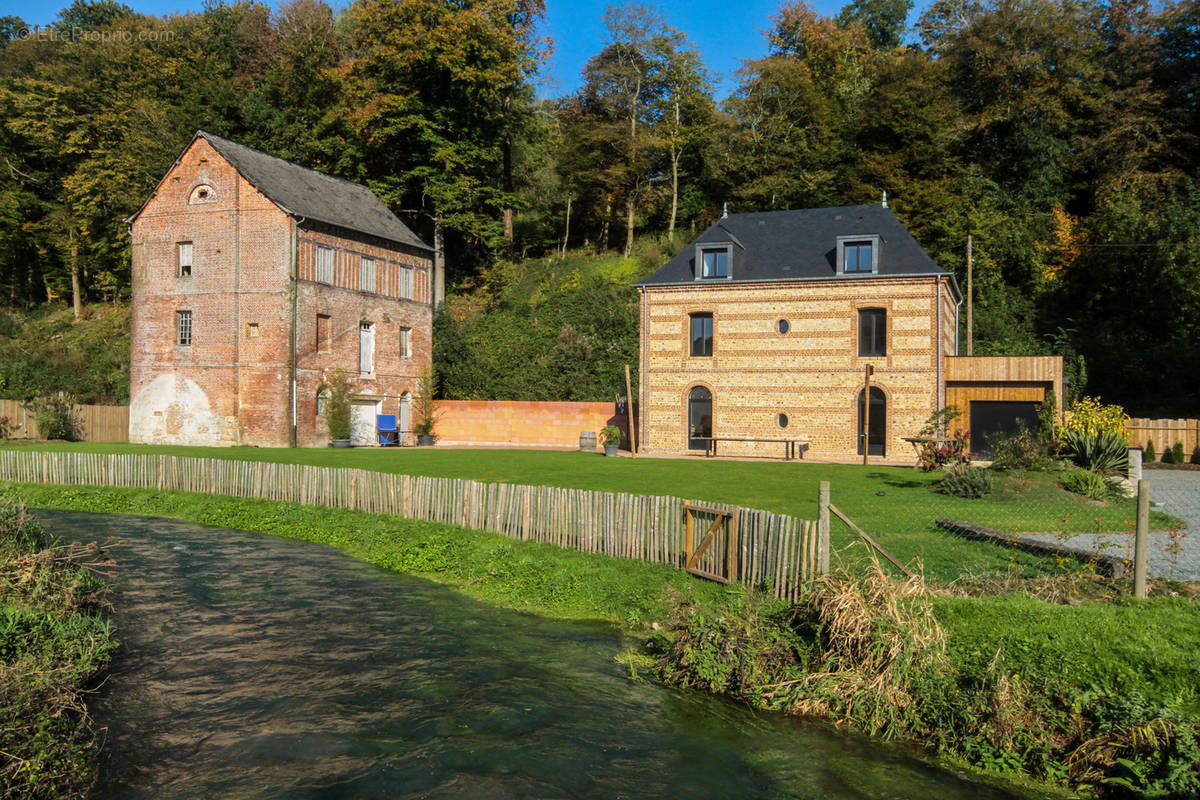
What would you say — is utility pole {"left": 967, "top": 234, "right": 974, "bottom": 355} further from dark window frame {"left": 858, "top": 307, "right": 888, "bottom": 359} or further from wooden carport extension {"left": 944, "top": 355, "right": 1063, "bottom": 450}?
dark window frame {"left": 858, "top": 307, "right": 888, "bottom": 359}

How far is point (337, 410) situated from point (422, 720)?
29.0 metres

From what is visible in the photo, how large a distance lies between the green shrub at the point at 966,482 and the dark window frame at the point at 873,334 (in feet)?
43.3

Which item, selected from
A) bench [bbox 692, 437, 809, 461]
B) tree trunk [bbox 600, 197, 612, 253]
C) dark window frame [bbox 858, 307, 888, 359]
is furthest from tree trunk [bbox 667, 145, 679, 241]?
bench [bbox 692, 437, 809, 461]

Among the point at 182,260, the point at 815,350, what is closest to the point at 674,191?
the point at 815,350

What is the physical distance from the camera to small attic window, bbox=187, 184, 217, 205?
1374 inches

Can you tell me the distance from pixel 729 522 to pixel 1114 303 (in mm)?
35488

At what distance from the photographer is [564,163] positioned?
54.3 meters

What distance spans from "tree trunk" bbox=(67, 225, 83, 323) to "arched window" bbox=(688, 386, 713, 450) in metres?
40.2

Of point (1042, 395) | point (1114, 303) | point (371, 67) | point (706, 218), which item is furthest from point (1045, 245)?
point (371, 67)

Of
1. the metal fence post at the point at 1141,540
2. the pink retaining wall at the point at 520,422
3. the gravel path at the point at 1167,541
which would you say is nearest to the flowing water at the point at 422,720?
the metal fence post at the point at 1141,540

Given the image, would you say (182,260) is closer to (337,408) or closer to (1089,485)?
(337,408)

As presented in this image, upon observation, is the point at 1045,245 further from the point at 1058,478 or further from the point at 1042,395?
the point at 1058,478

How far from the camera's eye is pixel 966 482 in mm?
18547

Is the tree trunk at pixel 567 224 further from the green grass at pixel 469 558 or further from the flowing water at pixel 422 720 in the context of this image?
the flowing water at pixel 422 720
